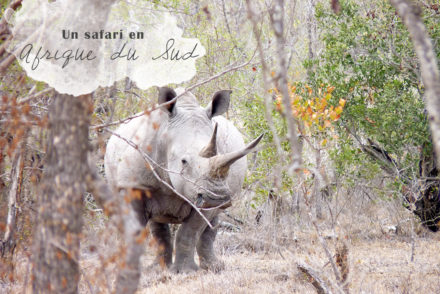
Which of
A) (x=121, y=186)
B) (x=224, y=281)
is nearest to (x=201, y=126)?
(x=121, y=186)

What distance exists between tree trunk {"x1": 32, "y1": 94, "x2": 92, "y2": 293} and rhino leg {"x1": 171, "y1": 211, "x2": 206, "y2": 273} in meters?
3.37

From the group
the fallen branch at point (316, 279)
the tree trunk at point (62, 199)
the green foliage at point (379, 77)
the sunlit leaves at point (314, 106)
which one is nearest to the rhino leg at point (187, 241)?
the sunlit leaves at point (314, 106)

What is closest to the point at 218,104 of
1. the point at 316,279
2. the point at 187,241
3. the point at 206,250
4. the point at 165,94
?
the point at 165,94

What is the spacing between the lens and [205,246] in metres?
7.43

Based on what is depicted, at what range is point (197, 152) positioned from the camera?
5828 millimetres

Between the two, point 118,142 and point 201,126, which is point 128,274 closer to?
point 201,126

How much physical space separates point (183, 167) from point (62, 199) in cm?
266

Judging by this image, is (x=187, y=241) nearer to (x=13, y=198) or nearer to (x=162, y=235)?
(x=162, y=235)

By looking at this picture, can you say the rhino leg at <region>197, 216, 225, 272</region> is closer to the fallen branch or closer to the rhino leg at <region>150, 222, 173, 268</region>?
the rhino leg at <region>150, 222, 173, 268</region>

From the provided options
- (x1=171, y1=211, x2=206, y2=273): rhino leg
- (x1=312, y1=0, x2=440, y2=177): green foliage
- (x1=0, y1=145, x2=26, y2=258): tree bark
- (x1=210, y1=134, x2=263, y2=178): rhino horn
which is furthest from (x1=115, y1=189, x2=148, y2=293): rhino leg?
(x1=312, y1=0, x2=440, y2=177): green foliage

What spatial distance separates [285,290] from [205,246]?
1906 mm

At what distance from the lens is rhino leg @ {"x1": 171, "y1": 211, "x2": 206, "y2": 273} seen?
6.73 m

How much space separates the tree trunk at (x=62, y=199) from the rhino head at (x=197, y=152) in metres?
1.81

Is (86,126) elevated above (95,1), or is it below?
below
